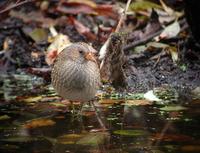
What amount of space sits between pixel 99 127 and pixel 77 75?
611mm

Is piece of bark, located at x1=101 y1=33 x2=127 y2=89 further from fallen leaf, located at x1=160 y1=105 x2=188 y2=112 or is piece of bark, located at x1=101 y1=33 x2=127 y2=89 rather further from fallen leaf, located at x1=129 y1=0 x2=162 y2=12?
fallen leaf, located at x1=129 y1=0 x2=162 y2=12

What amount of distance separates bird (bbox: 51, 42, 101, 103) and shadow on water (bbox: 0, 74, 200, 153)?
21 cm

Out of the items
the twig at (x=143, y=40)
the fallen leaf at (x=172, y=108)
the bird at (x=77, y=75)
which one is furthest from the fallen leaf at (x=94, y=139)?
the twig at (x=143, y=40)

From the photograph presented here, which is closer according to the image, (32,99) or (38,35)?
(32,99)

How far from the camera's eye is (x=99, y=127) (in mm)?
4660

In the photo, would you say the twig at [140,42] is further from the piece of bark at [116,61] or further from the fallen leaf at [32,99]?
the fallen leaf at [32,99]

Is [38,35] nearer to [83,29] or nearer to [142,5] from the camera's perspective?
[83,29]

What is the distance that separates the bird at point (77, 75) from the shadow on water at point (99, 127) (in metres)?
0.21

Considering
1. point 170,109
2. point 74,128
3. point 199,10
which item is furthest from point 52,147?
point 199,10

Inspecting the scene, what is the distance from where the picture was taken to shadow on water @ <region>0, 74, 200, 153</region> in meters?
4.07

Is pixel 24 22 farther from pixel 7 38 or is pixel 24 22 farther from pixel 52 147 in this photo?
pixel 52 147

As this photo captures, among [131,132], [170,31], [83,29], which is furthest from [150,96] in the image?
[83,29]

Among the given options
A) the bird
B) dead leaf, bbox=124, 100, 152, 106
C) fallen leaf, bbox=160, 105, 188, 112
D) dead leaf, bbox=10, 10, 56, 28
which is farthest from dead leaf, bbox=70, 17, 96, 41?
fallen leaf, bbox=160, 105, 188, 112

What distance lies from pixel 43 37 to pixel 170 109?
346 centimetres
